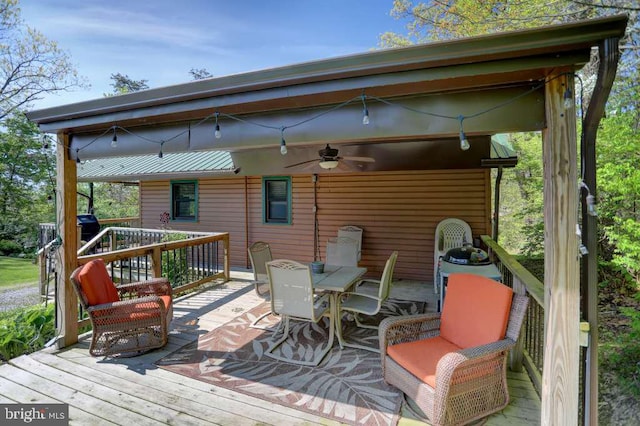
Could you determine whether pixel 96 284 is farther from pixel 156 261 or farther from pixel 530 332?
pixel 530 332

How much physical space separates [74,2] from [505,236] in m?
15.9

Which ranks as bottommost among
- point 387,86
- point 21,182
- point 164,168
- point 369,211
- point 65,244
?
point 65,244

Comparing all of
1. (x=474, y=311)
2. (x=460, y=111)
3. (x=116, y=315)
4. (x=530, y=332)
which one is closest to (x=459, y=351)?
(x=474, y=311)

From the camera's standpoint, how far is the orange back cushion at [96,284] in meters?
3.40

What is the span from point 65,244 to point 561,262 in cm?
475

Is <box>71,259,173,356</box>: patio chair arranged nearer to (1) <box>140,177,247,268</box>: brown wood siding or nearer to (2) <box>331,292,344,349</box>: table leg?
(2) <box>331,292,344,349</box>: table leg

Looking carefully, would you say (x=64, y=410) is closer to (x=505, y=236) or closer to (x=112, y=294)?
(x=112, y=294)

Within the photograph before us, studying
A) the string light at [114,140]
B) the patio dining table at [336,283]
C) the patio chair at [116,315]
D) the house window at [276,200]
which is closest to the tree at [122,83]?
the house window at [276,200]

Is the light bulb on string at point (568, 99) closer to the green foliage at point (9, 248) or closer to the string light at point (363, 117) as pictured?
the string light at point (363, 117)

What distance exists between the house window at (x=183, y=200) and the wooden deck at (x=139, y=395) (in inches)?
227

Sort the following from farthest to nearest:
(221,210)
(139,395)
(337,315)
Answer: (221,210) < (337,315) < (139,395)

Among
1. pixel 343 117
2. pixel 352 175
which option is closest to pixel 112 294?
pixel 343 117

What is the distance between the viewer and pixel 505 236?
13391mm

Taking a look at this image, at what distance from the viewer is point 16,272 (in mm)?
11242
